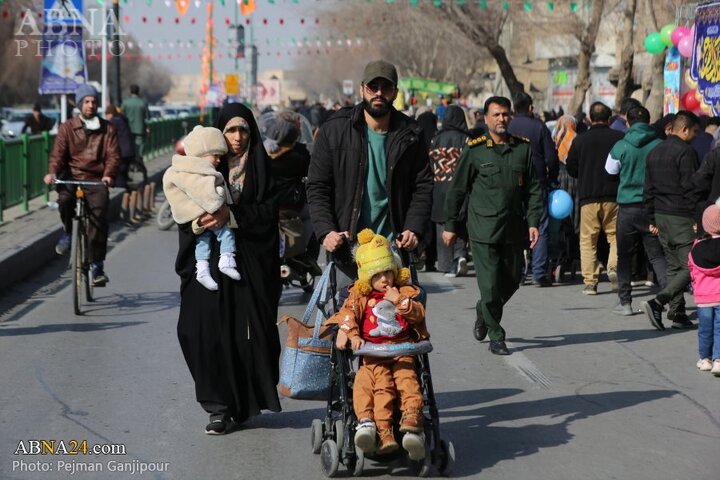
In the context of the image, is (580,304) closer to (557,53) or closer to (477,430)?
(477,430)

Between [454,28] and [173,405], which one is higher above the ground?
A: [454,28]

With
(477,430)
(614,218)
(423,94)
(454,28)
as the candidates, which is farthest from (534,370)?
(423,94)

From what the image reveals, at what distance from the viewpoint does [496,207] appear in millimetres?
9789

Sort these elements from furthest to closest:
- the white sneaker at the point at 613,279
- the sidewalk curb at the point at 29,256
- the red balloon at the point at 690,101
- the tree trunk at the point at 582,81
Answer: the tree trunk at the point at 582,81
the red balloon at the point at 690,101
the white sneaker at the point at 613,279
the sidewalk curb at the point at 29,256

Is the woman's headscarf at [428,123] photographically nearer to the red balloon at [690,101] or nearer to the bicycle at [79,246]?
the red balloon at [690,101]

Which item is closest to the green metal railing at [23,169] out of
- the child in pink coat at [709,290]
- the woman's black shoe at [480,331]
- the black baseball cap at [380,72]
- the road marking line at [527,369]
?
the woman's black shoe at [480,331]

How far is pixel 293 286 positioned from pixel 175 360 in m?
3.99

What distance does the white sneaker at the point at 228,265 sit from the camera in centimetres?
715

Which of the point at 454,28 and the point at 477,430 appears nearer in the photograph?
the point at 477,430

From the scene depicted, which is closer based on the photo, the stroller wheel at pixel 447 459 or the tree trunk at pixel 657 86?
the stroller wheel at pixel 447 459

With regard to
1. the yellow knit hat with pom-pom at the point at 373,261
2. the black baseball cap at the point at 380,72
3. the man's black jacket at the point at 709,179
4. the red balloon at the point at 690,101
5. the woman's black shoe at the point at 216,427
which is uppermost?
the black baseball cap at the point at 380,72

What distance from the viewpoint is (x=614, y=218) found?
530 inches

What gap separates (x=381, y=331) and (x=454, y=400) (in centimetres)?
204

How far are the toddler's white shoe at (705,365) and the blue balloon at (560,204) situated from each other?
481 centimetres
